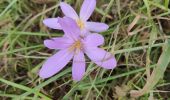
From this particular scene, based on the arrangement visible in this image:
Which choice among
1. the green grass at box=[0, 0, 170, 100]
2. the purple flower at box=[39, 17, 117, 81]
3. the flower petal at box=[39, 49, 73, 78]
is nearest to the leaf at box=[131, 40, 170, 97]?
the green grass at box=[0, 0, 170, 100]

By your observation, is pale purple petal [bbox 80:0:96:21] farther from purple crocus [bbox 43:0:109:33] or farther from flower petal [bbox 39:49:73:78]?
flower petal [bbox 39:49:73:78]

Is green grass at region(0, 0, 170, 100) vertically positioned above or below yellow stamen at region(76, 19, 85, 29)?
below

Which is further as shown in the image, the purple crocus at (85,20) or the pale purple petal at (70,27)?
the purple crocus at (85,20)

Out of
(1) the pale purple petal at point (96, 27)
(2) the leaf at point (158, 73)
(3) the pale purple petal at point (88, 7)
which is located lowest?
(2) the leaf at point (158, 73)

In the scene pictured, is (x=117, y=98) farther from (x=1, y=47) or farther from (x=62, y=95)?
(x=1, y=47)

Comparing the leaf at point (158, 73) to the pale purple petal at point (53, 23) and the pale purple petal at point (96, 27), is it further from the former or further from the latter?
the pale purple petal at point (53, 23)

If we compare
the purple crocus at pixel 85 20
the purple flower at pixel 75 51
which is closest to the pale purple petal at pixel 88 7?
the purple crocus at pixel 85 20

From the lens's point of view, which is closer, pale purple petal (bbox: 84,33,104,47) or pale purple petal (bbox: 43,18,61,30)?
pale purple petal (bbox: 84,33,104,47)
